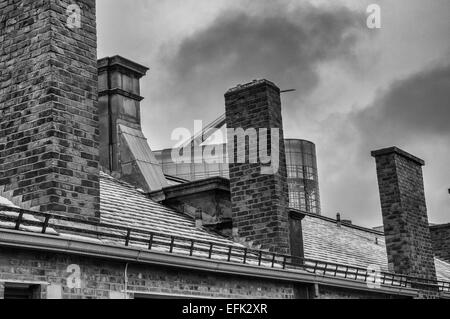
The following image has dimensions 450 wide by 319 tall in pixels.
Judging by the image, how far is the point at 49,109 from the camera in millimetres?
11555

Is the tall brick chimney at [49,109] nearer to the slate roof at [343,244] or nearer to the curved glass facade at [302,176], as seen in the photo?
the slate roof at [343,244]

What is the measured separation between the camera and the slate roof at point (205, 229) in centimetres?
1416

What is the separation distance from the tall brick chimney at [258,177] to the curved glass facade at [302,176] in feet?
119

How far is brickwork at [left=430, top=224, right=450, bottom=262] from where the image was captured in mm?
32375

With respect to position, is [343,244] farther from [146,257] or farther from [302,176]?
[302,176]

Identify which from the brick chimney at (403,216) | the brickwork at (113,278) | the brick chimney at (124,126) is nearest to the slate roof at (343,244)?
the brick chimney at (403,216)

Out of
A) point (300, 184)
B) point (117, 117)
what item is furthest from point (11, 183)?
point (300, 184)

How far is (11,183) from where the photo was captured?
38.7 feet

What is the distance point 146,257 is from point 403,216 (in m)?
12.5

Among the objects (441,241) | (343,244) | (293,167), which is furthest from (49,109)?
(293,167)

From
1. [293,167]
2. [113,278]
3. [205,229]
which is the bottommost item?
[113,278]

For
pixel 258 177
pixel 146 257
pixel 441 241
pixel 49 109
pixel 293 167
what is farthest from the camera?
pixel 293 167

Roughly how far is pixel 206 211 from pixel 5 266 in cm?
855
